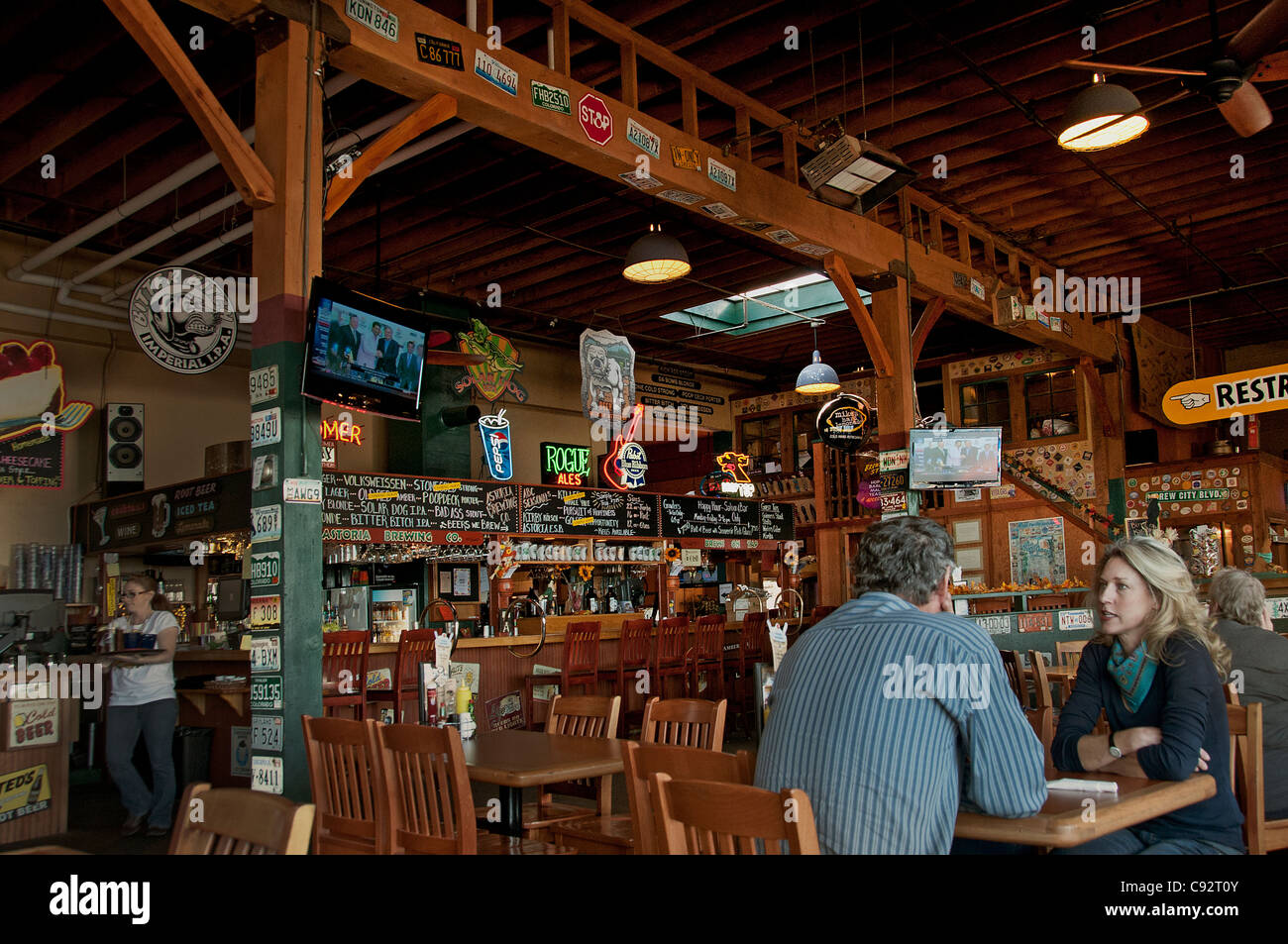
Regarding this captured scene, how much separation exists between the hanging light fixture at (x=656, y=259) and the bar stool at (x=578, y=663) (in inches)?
115

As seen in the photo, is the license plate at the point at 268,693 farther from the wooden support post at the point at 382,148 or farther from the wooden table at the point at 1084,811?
the wooden table at the point at 1084,811

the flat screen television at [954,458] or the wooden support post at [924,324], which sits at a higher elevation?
the wooden support post at [924,324]

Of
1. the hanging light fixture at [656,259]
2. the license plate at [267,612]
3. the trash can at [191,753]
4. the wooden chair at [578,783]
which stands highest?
the hanging light fixture at [656,259]

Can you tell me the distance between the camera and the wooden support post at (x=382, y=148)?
5000 millimetres

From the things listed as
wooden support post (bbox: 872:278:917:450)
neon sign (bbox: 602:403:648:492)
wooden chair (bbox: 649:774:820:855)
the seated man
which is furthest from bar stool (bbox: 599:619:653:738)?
wooden chair (bbox: 649:774:820:855)

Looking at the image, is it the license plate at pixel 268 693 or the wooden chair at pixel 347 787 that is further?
the license plate at pixel 268 693

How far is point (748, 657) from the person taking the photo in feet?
34.5

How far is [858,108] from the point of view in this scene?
7.27m

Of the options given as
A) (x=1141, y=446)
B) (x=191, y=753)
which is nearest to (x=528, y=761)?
(x=191, y=753)

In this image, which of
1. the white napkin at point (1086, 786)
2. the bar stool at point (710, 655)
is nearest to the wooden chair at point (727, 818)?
the white napkin at point (1086, 786)

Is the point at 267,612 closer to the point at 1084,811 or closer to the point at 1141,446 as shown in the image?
the point at 1084,811

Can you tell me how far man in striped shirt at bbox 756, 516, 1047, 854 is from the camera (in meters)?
2.14

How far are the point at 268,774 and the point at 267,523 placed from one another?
1058 millimetres

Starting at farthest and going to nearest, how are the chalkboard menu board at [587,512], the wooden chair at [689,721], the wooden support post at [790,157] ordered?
the chalkboard menu board at [587,512] → the wooden support post at [790,157] → the wooden chair at [689,721]
